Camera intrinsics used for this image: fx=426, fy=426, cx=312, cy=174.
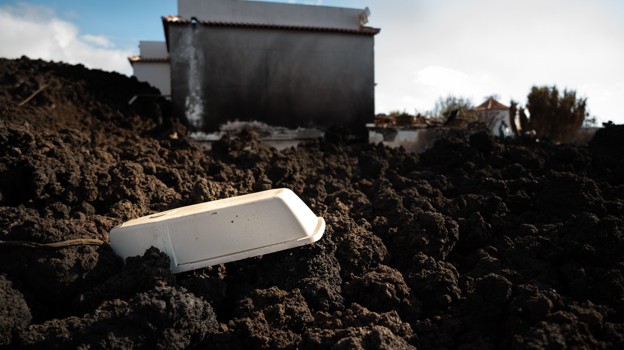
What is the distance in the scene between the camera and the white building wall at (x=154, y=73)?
19.8 metres

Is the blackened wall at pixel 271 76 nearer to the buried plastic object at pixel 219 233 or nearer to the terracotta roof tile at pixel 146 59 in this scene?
the terracotta roof tile at pixel 146 59

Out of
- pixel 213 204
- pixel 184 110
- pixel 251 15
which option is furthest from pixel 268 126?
pixel 213 204

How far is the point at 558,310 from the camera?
2.67 meters

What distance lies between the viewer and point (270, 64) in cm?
1243

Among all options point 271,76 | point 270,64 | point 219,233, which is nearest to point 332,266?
point 219,233

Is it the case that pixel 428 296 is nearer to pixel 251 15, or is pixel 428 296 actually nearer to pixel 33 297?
pixel 33 297

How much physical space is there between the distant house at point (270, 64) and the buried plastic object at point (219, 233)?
9.10 metres

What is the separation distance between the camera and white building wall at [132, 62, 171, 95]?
64.8ft

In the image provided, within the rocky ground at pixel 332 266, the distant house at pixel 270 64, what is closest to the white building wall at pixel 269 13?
the distant house at pixel 270 64

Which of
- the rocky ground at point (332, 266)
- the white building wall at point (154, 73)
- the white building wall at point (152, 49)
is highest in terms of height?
the white building wall at point (152, 49)

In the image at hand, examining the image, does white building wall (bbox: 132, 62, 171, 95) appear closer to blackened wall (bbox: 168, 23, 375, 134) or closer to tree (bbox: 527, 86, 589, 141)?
blackened wall (bbox: 168, 23, 375, 134)

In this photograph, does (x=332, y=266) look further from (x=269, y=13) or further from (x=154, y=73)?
(x=154, y=73)

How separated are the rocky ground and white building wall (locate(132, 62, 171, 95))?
14817 mm

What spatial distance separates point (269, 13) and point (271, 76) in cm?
201
